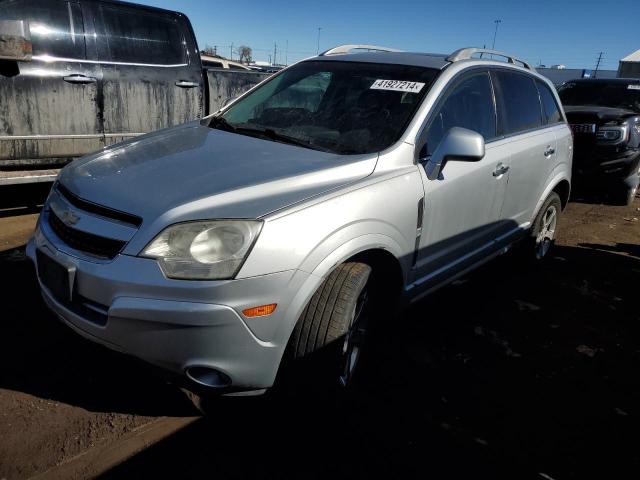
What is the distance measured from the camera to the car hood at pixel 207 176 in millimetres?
2078

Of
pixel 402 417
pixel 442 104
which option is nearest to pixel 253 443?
pixel 402 417

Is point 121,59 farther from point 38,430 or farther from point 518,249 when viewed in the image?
point 518,249

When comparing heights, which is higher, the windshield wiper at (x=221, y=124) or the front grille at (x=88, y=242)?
the windshield wiper at (x=221, y=124)

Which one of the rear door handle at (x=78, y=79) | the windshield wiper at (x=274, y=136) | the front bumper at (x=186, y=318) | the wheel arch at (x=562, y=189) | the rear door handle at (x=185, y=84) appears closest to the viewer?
the front bumper at (x=186, y=318)

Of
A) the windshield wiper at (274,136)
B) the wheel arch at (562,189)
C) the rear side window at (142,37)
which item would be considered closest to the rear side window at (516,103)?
the wheel arch at (562,189)

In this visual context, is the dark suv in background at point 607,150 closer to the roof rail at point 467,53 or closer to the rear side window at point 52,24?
the roof rail at point 467,53

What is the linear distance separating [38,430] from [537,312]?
334cm

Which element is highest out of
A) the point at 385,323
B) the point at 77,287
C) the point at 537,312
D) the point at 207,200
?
the point at 207,200

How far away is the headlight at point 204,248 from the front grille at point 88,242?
18cm

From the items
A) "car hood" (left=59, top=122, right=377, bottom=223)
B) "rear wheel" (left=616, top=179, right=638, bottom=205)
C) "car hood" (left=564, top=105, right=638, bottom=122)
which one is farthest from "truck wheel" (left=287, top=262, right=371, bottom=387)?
"rear wheel" (left=616, top=179, right=638, bottom=205)

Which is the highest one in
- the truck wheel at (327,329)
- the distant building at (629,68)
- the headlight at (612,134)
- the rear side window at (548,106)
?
the distant building at (629,68)

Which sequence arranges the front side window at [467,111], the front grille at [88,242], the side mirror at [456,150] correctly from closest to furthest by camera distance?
the front grille at [88,242] → the side mirror at [456,150] → the front side window at [467,111]

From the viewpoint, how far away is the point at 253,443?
2.29 meters

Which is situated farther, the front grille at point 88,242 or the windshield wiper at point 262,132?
the windshield wiper at point 262,132
